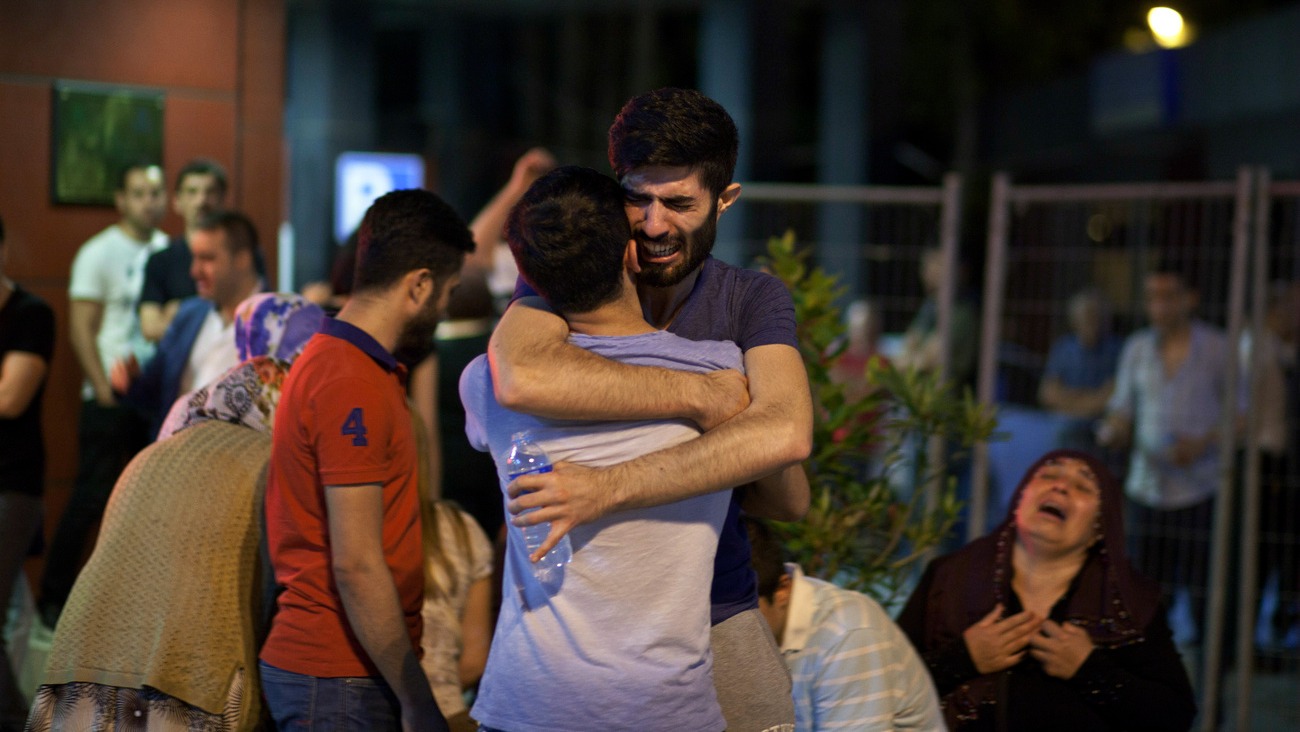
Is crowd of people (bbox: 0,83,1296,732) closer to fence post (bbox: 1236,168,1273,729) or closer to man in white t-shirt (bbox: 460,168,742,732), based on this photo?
man in white t-shirt (bbox: 460,168,742,732)

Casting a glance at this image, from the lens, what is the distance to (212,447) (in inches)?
121

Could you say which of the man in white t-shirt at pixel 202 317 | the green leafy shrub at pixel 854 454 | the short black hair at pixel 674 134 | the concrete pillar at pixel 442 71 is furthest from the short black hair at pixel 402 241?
the concrete pillar at pixel 442 71

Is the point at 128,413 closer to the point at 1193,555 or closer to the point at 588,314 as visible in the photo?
the point at 588,314

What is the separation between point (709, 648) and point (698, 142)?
34.3 inches

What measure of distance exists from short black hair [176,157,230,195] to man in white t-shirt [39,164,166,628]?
8cm

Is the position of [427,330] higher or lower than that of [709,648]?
higher

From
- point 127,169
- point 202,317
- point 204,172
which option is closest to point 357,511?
point 202,317

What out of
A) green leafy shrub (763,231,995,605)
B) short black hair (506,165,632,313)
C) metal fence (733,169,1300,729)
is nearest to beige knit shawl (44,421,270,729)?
short black hair (506,165,632,313)

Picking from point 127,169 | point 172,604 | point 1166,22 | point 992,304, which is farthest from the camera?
point 1166,22

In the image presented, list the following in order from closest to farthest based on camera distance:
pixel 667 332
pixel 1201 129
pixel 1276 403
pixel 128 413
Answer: pixel 667 332 < pixel 128 413 < pixel 1276 403 < pixel 1201 129

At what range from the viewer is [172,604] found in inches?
115

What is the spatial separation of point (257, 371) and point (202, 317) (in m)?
1.22

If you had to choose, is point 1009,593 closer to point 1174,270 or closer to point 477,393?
point 477,393


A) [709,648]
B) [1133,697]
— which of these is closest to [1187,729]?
[1133,697]
